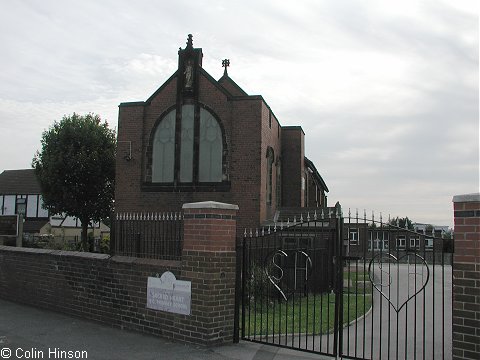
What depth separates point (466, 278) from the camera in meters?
A: 5.20

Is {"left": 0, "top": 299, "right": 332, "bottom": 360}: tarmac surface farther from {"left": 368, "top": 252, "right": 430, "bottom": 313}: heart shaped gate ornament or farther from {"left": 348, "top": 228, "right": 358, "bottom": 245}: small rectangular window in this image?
{"left": 348, "top": 228, "right": 358, "bottom": 245}: small rectangular window

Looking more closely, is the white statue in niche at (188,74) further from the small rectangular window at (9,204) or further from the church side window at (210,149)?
the small rectangular window at (9,204)

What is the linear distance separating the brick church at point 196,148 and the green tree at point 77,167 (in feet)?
30.2

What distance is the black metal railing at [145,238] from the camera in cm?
797

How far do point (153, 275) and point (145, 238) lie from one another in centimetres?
86

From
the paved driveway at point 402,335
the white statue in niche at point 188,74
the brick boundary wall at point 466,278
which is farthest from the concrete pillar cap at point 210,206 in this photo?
the white statue in niche at point 188,74

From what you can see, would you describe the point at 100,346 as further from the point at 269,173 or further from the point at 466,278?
the point at 269,173

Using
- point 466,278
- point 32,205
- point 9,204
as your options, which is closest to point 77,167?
point 32,205

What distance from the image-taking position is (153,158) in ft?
64.7

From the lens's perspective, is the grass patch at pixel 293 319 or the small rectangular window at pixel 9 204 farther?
the small rectangular window at pixel 9 204

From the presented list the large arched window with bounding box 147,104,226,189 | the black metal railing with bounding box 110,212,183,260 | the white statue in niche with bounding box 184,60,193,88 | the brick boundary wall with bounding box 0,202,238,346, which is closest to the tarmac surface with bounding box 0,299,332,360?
the brick boundary wall with bounding box 0,202,238,346

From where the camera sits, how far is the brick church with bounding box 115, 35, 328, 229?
59.8 ft

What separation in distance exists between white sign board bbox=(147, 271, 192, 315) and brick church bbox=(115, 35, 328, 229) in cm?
1031

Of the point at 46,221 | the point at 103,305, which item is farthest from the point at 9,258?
the point at 46,221
